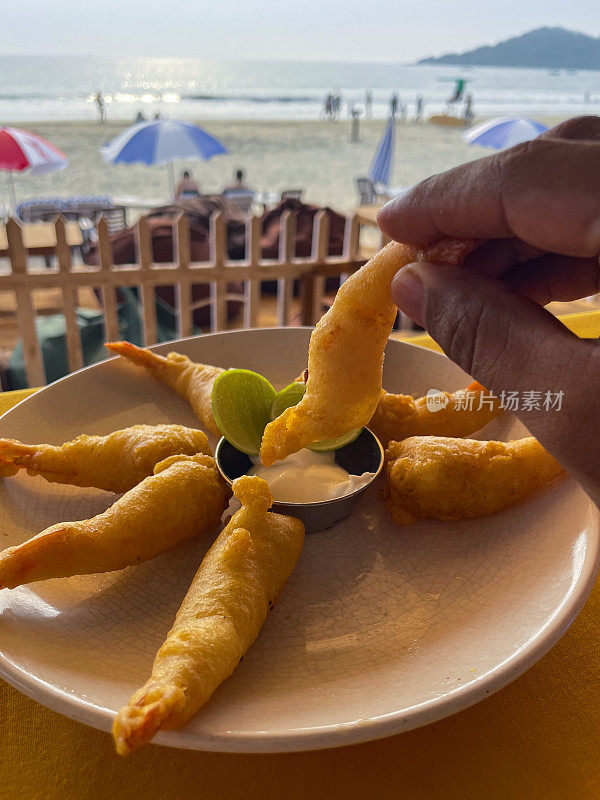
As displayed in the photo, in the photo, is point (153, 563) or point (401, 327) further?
point (401, 327)

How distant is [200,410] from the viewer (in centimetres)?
210

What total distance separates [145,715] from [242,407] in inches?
43.0

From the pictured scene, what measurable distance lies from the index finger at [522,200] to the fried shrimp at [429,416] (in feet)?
2.69

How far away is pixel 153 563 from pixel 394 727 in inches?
31.8

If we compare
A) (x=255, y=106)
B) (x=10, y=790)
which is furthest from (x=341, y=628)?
(x=255, y=106)

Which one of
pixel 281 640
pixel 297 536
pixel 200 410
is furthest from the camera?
pixel 200 410

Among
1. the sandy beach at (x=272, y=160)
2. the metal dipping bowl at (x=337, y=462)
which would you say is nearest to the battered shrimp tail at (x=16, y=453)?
the metal dipping bowl at (x=337, y=462)

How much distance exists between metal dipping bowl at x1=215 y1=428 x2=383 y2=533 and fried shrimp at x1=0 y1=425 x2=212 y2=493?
0.12 m

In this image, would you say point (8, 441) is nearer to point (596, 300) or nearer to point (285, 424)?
point (285, 424)

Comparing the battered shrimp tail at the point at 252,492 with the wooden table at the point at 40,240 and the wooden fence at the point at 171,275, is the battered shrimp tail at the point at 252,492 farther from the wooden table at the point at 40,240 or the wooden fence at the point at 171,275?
the wooden table at the point at 40,240

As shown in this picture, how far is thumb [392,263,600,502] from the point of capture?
1.04 metres

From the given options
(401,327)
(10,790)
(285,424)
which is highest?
(285,424)

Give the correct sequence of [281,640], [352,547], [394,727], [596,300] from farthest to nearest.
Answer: [596,300] < [352,547] < [281,640] < [394,727]

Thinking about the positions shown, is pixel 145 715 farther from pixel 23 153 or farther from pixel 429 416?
pixel 23 153
